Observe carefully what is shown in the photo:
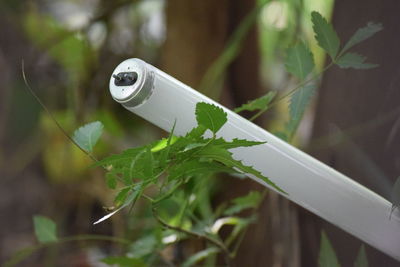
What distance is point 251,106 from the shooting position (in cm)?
38

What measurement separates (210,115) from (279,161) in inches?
2.5

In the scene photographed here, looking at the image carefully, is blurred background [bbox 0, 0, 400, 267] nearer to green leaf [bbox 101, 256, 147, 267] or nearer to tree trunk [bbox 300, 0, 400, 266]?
tree trunk [bbox 300, 0, 400, 266]

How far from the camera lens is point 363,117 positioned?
489 mm

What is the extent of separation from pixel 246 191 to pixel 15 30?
2.35 feet

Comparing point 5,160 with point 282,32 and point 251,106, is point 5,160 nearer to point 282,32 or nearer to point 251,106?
point 282,32

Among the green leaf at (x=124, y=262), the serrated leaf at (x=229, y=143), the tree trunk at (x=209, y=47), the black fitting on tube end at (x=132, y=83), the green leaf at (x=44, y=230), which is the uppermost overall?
the black fitting on tube end at (x=132, y=83)

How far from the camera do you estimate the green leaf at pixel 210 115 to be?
0.30 metres

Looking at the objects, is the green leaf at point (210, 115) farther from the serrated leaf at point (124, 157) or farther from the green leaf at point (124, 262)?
the green leaf at point (124, 262)

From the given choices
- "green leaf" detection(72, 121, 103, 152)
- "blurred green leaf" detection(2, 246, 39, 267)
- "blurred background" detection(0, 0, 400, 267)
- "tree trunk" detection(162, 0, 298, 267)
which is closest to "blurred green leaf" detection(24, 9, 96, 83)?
"blurred background" detection(0, 0, 400, 267)

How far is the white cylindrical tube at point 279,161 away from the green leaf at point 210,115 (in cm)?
4

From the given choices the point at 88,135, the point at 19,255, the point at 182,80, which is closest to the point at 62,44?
the point at 182,80

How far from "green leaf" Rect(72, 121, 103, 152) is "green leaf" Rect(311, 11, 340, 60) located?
0.15m

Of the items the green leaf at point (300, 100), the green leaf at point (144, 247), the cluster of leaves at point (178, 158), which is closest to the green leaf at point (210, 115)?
the cluster of leaves at point (178, 158)

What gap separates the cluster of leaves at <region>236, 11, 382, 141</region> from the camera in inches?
14.8
